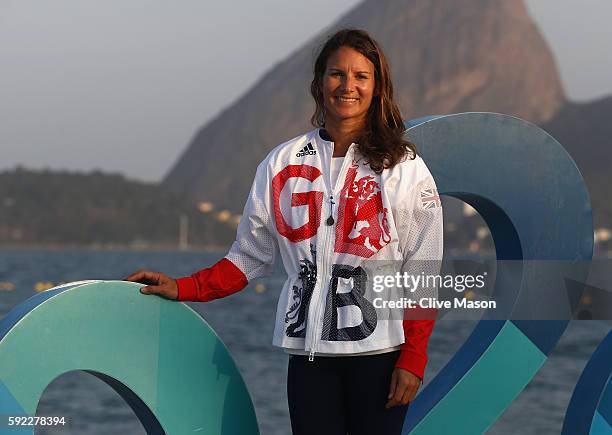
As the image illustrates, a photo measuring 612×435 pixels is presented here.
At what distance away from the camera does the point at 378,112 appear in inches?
142

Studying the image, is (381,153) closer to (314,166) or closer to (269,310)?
(314,166)

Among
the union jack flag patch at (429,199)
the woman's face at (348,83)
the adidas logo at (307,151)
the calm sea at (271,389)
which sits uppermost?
the woman's face at (348,83)

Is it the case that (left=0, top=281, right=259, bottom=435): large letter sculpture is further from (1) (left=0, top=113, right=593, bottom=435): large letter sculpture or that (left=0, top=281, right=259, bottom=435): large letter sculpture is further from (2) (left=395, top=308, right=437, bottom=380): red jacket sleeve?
(2) (left=395, top=308, right=437, bottom=380): red jacket sleeve

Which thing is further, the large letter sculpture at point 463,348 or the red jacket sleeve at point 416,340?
the large letter sculpture at point 463,348

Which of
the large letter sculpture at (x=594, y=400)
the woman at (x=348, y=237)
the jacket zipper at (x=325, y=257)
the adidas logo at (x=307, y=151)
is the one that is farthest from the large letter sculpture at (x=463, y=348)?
the adidas logo at (x=307, y=151)

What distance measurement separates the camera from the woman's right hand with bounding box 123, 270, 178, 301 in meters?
3.71

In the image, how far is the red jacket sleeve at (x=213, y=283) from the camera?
371 centimetres

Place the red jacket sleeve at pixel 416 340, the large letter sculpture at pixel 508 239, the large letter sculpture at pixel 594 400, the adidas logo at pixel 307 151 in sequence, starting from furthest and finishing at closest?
the large letter sculpture at pixel 508 239 → the large letter sculpture at pixel 594 400 → the adidas logo at pixel 307 151 → the red jacket sleeve at pixel 416 340

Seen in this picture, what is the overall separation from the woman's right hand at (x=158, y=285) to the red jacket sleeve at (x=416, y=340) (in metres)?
0.82

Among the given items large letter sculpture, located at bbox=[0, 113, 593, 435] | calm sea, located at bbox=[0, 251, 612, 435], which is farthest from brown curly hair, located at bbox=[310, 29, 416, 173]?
calm sea, located at bbox=[0, 251, 612, 435]

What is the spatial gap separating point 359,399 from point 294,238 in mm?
551

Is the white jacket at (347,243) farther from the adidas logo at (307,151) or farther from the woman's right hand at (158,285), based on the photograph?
the woman's right hand at (158,285)

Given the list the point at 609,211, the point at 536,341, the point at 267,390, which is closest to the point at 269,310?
the point at 267,390

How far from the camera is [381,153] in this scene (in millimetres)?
3492
